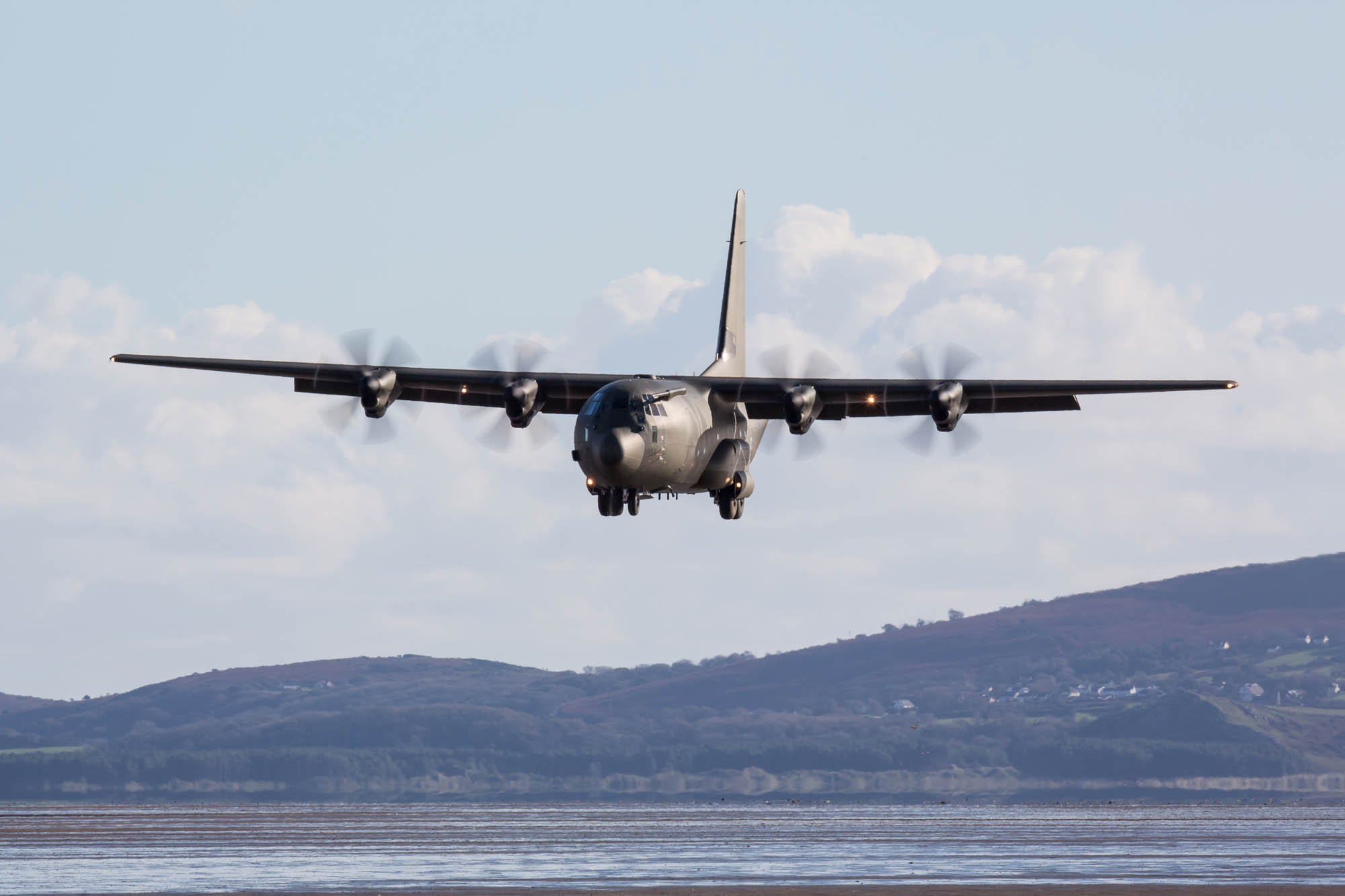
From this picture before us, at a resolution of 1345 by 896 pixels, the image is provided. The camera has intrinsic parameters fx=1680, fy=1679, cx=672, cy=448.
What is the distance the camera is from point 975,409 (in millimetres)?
67312

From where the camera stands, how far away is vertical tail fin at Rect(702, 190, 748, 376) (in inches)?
3098

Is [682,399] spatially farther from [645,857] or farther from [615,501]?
[645,857]

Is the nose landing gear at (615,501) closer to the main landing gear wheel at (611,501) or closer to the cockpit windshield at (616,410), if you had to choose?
the main landing gear wheel at (611,501)

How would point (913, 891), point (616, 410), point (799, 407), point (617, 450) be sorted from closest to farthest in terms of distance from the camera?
1. point (617, 450)
2. point (616, 410)
3. point (799, 407)
4. point (913, 891)

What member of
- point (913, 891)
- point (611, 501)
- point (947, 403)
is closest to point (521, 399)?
point (611, 501)

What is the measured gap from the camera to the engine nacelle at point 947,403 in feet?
209

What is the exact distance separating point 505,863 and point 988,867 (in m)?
31.0

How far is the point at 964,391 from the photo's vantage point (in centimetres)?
6525

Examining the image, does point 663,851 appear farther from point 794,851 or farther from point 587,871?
point 587,871

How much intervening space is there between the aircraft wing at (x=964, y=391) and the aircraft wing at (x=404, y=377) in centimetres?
557

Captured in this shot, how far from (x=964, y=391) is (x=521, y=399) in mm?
17156

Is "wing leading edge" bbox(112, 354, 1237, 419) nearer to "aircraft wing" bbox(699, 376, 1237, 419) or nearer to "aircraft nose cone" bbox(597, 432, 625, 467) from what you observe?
"aircraft wing" bbox(699, 376, 1237, 419)

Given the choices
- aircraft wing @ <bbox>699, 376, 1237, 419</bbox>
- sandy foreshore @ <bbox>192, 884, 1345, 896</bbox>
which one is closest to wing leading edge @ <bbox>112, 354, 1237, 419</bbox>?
aircraft wing @ <bbox>699, 376, 1237, 419</bbox>

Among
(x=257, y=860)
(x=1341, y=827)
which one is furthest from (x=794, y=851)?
(x=1341, y=827)
